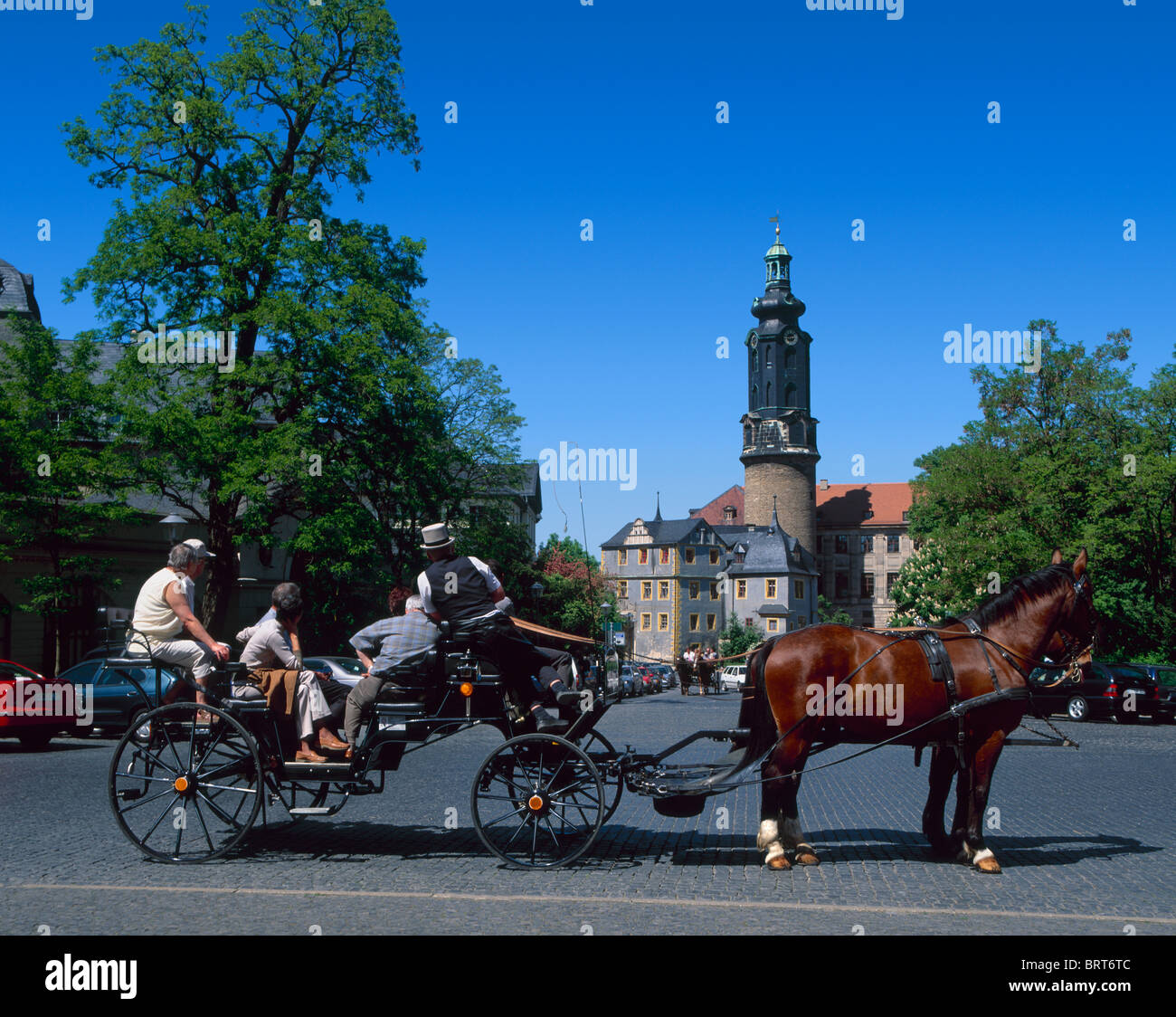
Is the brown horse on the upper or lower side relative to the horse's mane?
lower

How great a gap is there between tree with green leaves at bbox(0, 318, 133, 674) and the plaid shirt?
60.6 ft

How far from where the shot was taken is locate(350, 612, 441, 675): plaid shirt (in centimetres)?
815

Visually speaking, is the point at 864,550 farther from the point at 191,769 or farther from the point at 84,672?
the point at 191,769

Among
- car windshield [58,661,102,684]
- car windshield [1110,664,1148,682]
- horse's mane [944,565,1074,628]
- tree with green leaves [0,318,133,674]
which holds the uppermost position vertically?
tree with green leaves [0,318,133,674]

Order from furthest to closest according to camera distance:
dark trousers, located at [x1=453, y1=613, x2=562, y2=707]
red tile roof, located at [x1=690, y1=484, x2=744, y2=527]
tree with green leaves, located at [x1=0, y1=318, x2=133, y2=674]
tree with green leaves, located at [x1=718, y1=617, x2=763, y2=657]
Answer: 1. red tile roof, located at [x1=690, y1=484, x2=744, y2=527]
2. tree with green leaves, located at [x1=718, y1=617, x2=763, y2=657]
3. tree with green leaves, located at [x1=0, y1=318, x2=133, y2=674]
4. dark trousers, located at [x1=453, y1=613, x2=562, y2=707]

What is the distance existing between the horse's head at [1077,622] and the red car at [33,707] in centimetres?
1512

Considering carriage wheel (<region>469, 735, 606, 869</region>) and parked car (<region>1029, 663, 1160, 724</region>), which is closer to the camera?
carriage wheel (<region>469, 735, 606, 869</region>)

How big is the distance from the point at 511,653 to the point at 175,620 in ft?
8.19

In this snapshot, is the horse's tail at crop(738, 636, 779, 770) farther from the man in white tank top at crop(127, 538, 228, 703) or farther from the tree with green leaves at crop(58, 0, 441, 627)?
the tree with green leaves at crop(58, 0, 441, 627)

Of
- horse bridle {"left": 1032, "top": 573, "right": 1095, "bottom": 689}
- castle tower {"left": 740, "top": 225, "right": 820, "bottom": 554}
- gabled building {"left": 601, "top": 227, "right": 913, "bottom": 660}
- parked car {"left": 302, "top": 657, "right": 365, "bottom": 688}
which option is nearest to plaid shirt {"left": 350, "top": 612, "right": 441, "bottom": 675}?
horse bridle {"left": 1032, "top": 573, "right": 1095, "bottom": 689}

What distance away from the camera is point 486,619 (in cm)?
800
